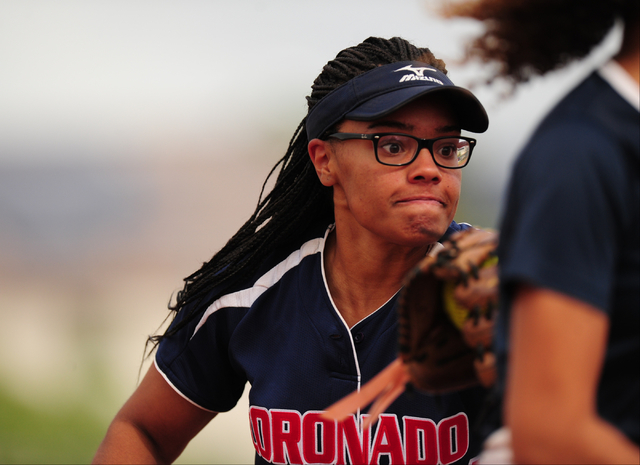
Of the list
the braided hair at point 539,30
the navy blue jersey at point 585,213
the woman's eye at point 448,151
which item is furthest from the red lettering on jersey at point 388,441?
the braided hair at point 539,30

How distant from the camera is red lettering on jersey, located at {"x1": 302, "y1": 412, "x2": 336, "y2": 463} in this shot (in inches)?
92.9

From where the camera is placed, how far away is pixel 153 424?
269cm

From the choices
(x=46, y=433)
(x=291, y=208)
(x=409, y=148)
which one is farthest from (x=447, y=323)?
(x=46, y=433)

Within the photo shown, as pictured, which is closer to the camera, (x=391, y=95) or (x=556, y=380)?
(x=556, y=380)

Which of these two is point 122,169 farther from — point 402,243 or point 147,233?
point 402,243

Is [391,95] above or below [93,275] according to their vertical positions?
above

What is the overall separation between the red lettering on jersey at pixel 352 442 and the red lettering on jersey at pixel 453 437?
22cm

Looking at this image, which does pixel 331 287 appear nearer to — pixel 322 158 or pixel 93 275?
pixel 322 158

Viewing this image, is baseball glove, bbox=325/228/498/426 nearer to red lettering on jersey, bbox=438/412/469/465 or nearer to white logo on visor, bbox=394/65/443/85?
red lettering on jersey, bbox=438/412/469/465

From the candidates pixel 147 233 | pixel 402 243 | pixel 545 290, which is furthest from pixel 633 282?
pixel 147 233

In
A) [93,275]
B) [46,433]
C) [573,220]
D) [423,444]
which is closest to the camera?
[573,220]

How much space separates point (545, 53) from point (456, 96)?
1122 mm

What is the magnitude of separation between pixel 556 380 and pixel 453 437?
1303 mm

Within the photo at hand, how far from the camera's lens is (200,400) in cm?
267
